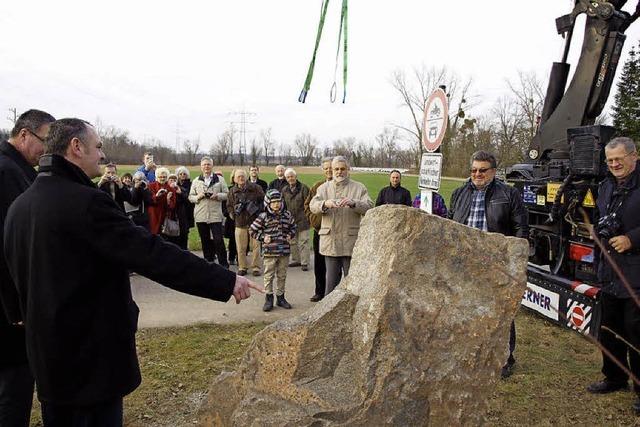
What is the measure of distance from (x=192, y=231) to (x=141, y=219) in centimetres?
635

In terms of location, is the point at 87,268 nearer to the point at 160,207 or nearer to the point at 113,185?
the point at 113,185

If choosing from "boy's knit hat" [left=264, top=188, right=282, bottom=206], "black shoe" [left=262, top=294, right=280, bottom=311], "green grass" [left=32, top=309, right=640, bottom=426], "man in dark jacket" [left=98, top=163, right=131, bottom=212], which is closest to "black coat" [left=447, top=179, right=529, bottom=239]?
"green grass" [left=32, top=309, right=640, bottom=426]

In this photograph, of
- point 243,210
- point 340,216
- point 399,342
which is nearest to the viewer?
point 399,342

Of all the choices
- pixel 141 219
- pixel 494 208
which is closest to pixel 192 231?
pixel 141 219

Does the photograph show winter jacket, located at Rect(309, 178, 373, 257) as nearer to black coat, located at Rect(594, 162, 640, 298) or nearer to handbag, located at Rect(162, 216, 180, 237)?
black coat, located at Rect(594, 162, 640, 298)

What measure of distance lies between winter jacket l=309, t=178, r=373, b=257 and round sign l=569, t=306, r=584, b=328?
7.52 ft

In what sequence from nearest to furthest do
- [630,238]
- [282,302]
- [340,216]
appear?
1. [630,238]
2. [340,216]
3. [282,302]

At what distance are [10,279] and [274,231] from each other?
394 centimetres

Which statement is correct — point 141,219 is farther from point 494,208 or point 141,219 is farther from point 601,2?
point 601,2

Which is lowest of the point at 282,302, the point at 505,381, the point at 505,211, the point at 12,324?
the point at 505,381

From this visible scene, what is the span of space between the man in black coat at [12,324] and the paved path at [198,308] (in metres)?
2.97

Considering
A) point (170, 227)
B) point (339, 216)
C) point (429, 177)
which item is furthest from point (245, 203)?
point (429, 177)

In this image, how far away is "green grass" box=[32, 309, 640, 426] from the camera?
12.6 ft

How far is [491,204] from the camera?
426 cm
